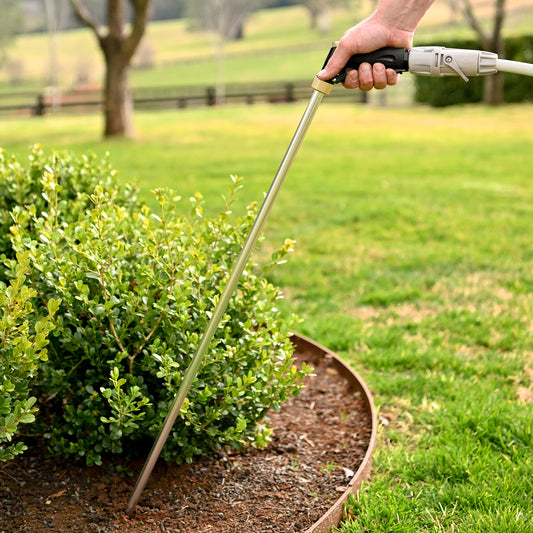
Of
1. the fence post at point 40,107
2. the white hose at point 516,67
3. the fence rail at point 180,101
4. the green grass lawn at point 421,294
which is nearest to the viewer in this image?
the white hose at point 516,67

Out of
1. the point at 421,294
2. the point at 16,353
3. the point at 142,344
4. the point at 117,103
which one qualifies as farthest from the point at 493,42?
the point at 16,353

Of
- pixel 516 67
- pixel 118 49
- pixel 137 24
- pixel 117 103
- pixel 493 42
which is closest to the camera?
pixel 516 67

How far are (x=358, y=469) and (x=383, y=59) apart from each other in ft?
4.83

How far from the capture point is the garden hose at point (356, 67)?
201 centimetres

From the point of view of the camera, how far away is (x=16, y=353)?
1.99m

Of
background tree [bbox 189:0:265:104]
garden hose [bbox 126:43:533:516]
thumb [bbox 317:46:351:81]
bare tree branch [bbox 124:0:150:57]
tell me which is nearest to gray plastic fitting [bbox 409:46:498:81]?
garden hose [bbox 126:43:533:516]

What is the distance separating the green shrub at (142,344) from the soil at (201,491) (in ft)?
0.34

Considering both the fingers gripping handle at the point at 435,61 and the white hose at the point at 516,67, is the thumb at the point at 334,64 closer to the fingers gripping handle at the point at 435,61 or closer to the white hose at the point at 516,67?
the fingers gripping handle at the point at 435,61

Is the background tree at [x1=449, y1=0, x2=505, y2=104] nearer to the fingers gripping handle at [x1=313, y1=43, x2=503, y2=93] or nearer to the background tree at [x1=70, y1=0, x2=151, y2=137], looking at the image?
the background tree at [x1=70, y1=0, x2=151, y2=137]

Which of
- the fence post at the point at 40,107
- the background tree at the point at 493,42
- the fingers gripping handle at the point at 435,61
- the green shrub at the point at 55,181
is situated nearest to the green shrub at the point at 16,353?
the green shrub at the point at 55,181

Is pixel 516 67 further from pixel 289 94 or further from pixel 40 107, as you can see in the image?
pixel 289 94

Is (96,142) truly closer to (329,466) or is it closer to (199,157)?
(199,157)

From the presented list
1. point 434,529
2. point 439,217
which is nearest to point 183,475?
point 434,529

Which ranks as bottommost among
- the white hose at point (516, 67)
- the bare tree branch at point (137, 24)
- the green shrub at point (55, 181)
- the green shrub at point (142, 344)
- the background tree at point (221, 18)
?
the green shrub at point (142, 344)
